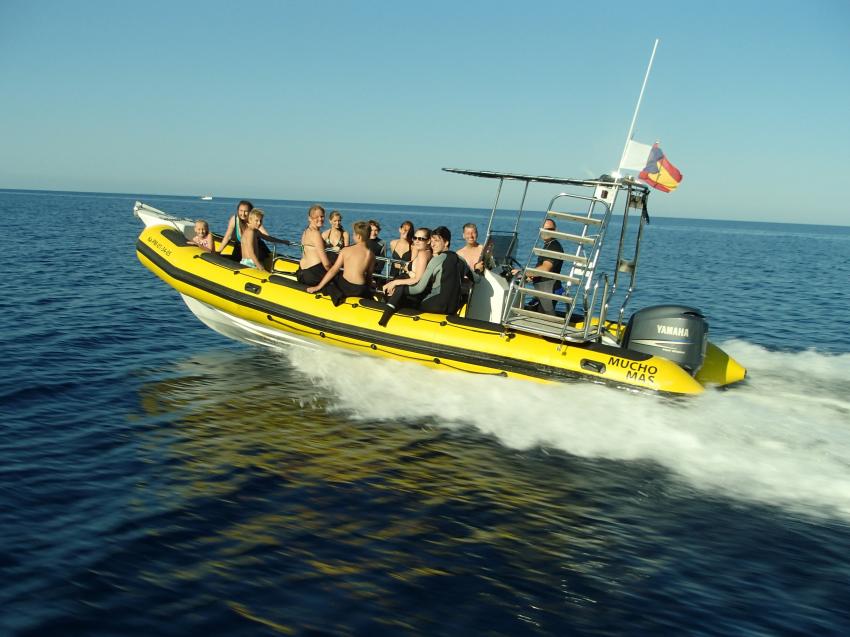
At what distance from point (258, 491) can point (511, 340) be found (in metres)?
3.29

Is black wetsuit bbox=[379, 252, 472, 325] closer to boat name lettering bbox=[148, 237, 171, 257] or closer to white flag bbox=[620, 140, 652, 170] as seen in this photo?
white flag bbox=[620, 140, 652, 170]

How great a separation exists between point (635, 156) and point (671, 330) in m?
1.86

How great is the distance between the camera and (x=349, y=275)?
827 cm

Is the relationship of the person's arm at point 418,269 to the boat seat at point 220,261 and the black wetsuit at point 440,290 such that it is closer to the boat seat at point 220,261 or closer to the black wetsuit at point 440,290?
the black wetsuit at point 440,290

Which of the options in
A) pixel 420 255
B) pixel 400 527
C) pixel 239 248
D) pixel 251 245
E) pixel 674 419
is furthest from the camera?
pixel 239 248

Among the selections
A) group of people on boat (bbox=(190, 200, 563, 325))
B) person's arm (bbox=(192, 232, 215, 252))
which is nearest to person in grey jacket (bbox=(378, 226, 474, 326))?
group of people on boat (bbox=(190, 200, 563, 325))

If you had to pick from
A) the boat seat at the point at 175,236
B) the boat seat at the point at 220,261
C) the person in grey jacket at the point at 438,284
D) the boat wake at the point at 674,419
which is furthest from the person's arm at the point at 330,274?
the boat seat at the point at 175,236

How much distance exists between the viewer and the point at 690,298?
18391 mm

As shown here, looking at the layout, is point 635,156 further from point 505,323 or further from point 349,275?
point 349,275

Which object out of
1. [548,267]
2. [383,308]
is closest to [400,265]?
[383,308]

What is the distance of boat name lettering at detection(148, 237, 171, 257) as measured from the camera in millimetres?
9203

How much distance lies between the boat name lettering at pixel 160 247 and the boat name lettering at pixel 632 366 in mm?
5897

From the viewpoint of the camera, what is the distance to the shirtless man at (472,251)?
8195mm

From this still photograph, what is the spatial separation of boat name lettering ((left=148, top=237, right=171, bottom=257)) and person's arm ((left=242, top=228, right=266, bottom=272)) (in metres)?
0.99
